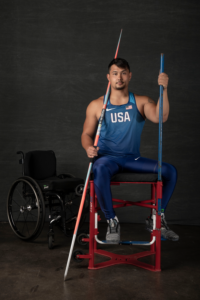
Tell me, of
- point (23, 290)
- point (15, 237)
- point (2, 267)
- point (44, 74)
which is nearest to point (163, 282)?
point (23, 290)

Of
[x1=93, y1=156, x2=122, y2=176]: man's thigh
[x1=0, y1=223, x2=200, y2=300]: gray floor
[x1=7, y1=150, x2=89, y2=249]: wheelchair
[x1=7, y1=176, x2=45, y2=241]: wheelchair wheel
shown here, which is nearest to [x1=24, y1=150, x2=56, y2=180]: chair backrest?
[x1=7, y1=150, x2=89, y2=249]: wheelchair

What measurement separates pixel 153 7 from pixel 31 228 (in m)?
2.90

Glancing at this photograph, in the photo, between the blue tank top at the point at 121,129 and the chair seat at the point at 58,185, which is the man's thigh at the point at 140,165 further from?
the chair seat at the point at 58,185

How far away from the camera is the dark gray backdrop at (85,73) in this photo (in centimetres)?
357

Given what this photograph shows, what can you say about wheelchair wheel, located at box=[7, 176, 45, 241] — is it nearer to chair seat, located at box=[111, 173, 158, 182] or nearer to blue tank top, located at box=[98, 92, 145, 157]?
blue tank top, located at box=[98, 92, 145, 157]

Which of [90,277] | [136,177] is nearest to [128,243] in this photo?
[90,277]

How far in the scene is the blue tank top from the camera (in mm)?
2357

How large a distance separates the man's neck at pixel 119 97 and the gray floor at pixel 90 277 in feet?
4.08

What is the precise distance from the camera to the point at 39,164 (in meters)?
3.03

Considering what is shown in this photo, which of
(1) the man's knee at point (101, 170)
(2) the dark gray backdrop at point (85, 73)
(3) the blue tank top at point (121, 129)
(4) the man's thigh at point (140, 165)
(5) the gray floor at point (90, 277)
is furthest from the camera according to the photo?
(2) the dark gray backdrop at point (85, 73)

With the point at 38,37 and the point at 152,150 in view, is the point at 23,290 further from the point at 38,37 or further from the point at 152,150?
the point at 38,37

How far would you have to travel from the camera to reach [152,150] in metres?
3.59

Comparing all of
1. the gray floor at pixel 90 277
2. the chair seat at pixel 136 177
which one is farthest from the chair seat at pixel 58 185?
the chair seat at pixel 136 177

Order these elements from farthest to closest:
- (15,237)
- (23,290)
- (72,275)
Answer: (15,237) < (72,275) < (23,290)
